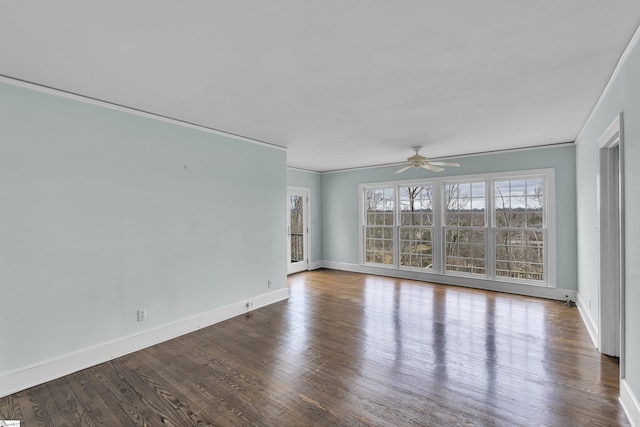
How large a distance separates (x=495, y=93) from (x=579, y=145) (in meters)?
2.69

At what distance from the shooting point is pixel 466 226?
19.6ft

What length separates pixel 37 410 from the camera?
2316mm

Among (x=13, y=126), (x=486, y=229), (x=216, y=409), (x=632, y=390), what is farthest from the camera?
(x=486, y=229)

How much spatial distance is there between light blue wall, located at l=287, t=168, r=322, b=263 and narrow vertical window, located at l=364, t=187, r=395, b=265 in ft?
4.15

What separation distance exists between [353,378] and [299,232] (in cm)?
503

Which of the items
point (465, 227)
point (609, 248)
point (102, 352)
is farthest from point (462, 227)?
point (102, 352)

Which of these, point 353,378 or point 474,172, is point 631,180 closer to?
point 353,378

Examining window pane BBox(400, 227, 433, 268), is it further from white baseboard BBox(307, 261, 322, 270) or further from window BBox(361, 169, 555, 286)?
white baseboard BBox(307, 261, 322, 270)

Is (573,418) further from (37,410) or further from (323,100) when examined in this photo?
(37,410)

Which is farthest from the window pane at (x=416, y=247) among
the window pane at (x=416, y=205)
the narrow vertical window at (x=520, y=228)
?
the narrow vertical window at (x=520, y=228)

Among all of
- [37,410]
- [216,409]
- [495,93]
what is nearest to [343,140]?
[495,93]

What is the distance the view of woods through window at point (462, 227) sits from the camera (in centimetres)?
538

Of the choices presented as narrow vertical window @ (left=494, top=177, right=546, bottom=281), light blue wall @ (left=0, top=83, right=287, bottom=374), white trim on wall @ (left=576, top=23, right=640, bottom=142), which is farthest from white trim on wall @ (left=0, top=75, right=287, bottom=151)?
narrow vertical window @ (left=494, top=177, right=546, bottom=281)

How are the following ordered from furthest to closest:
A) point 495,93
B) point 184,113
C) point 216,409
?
point 184,113 < point 495,93 < point 216,409
